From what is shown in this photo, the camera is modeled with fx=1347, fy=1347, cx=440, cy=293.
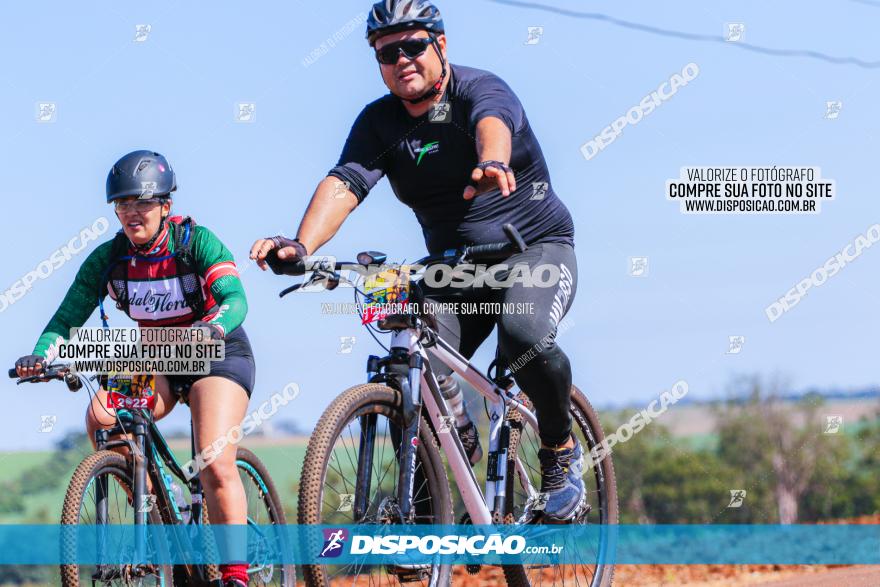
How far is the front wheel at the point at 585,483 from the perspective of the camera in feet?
20.9

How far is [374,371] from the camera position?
18.1 ft

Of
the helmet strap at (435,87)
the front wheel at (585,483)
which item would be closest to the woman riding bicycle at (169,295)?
the helmet strap at (435,87)

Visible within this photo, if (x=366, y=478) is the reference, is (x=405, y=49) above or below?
above

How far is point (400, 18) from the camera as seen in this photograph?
5.88 meters

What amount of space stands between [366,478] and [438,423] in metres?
0.58

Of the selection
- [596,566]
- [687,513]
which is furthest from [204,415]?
[687,513]

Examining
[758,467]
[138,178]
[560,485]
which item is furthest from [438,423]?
[758,467]

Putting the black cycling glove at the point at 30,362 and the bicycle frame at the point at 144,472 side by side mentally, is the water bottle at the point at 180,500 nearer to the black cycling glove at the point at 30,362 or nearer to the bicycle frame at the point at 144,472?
the bicycle frame at the point at 144,472

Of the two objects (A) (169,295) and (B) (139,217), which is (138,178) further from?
(A) (169,295)

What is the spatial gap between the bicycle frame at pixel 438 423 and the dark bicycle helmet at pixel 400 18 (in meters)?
1.31

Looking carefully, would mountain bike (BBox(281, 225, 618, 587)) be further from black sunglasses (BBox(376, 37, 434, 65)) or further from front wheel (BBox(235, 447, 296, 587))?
front wheel (BBox(235, 447, 296, 587))

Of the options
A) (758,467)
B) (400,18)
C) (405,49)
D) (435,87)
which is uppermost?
(400,18)

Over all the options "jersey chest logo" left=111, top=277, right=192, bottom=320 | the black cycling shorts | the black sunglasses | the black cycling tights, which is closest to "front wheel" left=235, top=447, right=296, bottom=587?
the black cycling shorts

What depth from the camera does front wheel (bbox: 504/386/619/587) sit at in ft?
20.9
